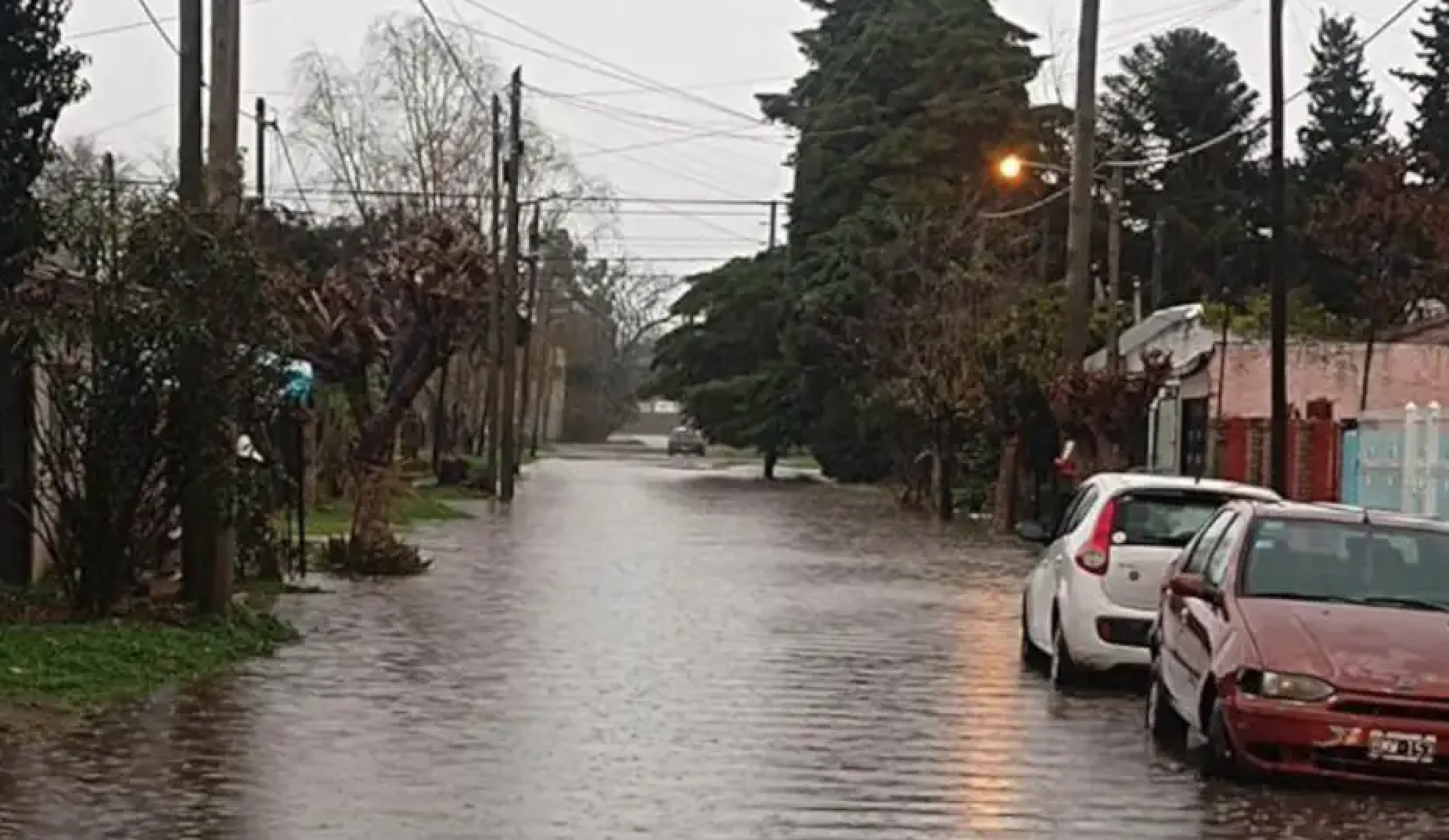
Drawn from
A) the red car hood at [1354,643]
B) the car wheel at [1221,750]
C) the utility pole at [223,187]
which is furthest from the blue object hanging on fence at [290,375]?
the car wheel at [1221,750]

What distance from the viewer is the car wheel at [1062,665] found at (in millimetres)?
16938

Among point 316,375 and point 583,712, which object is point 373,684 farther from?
point 316,375

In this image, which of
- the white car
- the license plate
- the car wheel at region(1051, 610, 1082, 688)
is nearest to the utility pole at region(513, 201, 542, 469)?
the white car

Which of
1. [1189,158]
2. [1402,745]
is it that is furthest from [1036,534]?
[1189,158]

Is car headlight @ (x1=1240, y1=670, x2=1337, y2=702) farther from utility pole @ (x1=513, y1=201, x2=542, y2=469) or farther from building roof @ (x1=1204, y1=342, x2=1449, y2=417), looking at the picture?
utility pole @ (x1=513, y1=201, x2=542, y2=469)

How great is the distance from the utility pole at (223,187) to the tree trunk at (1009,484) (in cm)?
2225

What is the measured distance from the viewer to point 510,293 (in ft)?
173

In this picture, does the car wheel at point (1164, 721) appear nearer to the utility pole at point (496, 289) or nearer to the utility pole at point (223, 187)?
the utility pole at point (223, 187)

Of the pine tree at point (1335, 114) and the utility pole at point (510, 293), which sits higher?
the pine tree at point (1335, 114)

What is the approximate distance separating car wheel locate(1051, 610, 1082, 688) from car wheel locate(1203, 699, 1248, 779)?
4323mm

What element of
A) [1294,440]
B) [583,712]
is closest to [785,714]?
[583,712]

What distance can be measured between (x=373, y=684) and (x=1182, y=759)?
5.57 m

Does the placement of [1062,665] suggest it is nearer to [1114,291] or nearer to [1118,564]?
[1118,564]

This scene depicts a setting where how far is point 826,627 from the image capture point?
21.6 m
